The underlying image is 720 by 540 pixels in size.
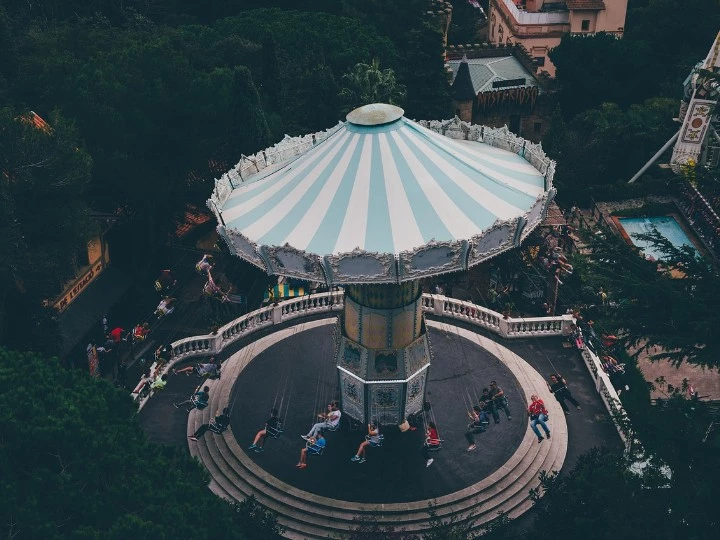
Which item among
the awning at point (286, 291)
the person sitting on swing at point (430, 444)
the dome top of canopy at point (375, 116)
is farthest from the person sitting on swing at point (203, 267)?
the person sitting on swing at point (430, 444)

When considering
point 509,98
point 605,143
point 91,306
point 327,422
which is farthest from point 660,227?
point 91,306

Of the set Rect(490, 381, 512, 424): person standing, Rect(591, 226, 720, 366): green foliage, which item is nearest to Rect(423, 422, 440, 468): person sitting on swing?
Rect(490, 381, 512, 424): person standing

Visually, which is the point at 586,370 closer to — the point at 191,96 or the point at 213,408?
the point at 213,408

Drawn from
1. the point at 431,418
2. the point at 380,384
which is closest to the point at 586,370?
the point at 431,418

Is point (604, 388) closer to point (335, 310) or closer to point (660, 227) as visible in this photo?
point (335, 310)

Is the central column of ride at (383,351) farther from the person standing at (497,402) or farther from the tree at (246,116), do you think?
the tree at (246,116)
